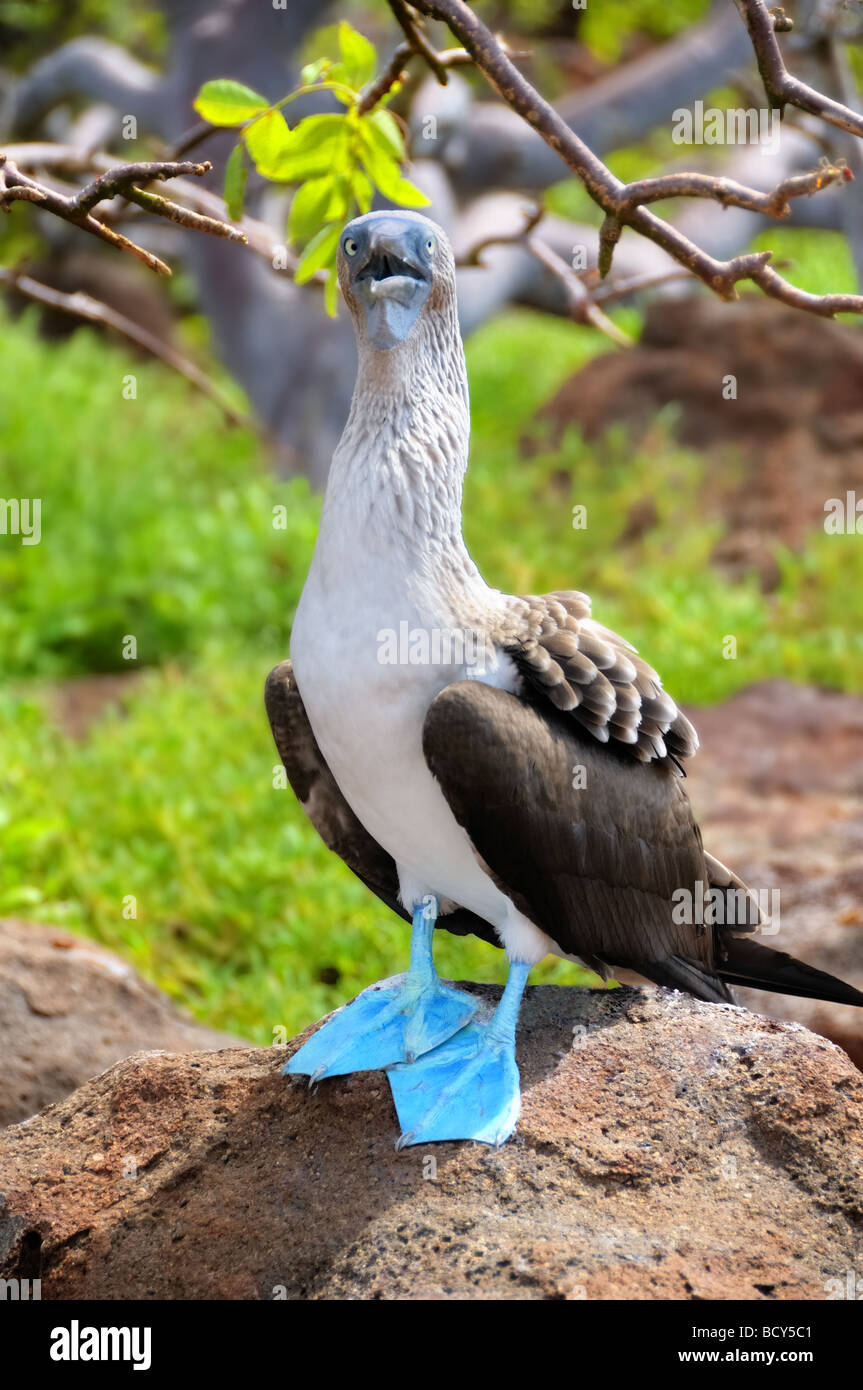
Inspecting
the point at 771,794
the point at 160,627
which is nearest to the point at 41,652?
the point at 160,627

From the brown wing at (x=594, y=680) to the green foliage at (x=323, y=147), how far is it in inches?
37.8

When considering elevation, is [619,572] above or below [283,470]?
below

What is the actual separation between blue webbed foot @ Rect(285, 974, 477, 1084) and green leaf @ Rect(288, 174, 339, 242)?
173 cm

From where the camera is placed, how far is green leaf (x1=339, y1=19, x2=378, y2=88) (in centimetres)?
291

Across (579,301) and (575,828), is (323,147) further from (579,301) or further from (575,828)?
(575,828)

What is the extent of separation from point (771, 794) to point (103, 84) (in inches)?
303

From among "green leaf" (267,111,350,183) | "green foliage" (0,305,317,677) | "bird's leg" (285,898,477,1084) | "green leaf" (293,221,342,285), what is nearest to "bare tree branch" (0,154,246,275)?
"green leaf" (267,111,350,183)

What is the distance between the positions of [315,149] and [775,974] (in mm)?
2140

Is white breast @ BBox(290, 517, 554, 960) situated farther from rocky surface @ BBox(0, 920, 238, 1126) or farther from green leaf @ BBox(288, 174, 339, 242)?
rocky surface @ BBox(0, 920, 238, 1126)

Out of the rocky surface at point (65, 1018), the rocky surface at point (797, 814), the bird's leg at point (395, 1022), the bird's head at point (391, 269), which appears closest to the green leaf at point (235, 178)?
the bird's head at point (391, 269)

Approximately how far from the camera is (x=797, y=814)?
19.3 feet

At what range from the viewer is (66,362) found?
10.5 meters
